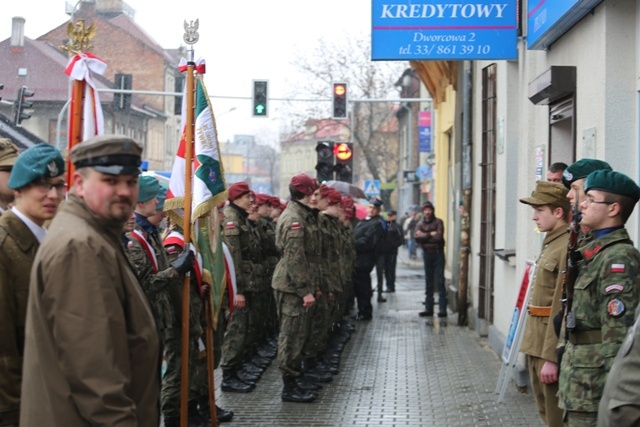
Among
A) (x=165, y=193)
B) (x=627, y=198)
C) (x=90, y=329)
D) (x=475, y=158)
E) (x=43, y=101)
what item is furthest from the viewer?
(x=43, y=101)

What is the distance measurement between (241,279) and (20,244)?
645 centimetres

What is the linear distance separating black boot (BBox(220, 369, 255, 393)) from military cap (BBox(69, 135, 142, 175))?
6.60m

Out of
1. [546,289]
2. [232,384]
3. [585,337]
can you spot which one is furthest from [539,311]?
[232,384]

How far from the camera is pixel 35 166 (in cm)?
447

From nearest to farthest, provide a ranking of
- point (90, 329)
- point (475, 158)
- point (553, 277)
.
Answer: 1. point (90, 329)
2. point (553, 277)
3. point (475, 158)

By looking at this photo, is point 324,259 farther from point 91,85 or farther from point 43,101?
point 43,101

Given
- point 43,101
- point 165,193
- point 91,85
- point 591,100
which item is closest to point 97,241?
point 91,85

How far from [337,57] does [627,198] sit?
42649mm

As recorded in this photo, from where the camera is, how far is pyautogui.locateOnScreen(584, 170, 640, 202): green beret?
5.09 metres

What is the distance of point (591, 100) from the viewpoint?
817 cm

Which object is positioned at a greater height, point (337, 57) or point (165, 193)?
point (337, 57)

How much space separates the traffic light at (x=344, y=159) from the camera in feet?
67.4

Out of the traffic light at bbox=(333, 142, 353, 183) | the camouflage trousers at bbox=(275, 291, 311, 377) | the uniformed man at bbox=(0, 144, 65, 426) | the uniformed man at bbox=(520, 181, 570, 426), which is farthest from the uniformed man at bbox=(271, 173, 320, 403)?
the traffic light at bbox=(333, 142, 353, 183)

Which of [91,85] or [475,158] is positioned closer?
[91,85]
